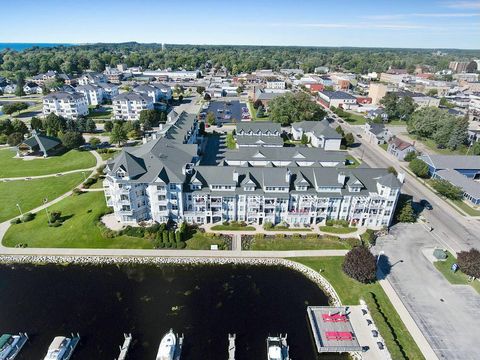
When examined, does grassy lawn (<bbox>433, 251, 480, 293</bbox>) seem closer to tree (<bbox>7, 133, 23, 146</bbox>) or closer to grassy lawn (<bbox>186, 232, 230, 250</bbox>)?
grassy lawn (<bbox>186, 232, 230, 250</bbox>)

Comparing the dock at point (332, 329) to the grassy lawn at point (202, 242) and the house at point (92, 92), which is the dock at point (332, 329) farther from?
the house at point (92, 92)

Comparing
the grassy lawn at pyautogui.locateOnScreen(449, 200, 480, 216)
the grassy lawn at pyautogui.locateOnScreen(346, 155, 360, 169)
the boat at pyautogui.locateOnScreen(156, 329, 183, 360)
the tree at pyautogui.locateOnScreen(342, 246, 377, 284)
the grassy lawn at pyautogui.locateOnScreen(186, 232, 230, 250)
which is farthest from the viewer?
the grassy lawn at pyautogui.locateOnScreen(346, 155, 360, 169)

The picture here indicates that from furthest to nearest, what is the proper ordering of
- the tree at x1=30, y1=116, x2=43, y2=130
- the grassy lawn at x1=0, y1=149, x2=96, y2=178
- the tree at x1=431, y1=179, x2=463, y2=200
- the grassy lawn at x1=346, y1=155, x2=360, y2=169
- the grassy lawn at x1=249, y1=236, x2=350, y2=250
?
the tree at x1=30, y1=116, x2=43, y2=130, the grassy lawn at x1=346, y1=155, x2=360, y2=169, the grassy lawn at x1=0, y1=149, x2=96, y2=178, the tree at x1=431, y1=179, x2=463, y2=200, the grassy lawn at x1=249, y1=236, x2=350, y2=250

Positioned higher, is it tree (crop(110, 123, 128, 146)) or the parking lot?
tree (crop(110, 123, 128, 146))

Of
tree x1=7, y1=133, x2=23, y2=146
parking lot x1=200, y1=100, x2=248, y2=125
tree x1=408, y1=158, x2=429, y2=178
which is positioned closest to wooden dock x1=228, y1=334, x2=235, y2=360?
tree x1=408, y1=158, x2=429, y2=178

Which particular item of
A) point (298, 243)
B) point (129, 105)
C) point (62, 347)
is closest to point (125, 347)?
point (62, 347)

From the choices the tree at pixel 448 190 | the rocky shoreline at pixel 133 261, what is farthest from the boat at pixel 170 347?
the tree at pixel 448 190

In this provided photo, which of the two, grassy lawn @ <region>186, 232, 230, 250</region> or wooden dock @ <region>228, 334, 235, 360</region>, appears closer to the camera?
wooden dock @ <region>228, 334, 235, 360</region>
